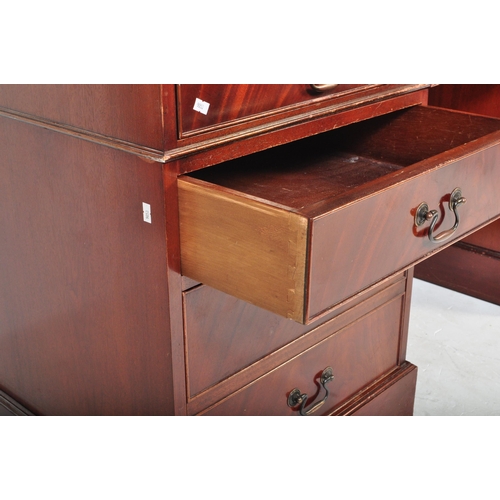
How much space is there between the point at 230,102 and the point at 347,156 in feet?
1.27

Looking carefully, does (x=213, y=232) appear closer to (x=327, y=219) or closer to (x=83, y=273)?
(x=327, y=219)

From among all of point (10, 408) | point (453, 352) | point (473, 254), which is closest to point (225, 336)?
point (10, 408)

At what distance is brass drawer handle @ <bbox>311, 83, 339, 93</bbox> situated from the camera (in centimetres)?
101

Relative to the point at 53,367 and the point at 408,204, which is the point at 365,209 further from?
the point at 53,367

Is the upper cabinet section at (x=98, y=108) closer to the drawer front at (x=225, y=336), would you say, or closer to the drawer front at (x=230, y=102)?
the drawer front at (x=230, y=102)

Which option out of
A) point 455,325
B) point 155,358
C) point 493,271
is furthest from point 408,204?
point 493,271

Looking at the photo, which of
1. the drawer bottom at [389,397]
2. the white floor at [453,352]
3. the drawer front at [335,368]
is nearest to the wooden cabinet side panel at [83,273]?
the drawer front at [335,368]

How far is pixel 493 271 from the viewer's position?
1.91 metres

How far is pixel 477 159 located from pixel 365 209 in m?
0.25

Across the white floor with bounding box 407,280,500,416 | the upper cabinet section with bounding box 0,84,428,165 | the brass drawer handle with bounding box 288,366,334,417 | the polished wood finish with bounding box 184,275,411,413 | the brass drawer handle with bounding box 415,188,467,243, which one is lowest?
the white floor with bounding box 407,280,500,416

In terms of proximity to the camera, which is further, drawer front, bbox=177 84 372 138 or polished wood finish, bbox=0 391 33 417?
polished wood finish, bbox=0 391 33 417

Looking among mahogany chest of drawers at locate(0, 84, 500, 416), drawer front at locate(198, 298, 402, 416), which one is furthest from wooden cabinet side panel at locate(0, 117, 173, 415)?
drawer front at locate(198, 298, 402, 416)

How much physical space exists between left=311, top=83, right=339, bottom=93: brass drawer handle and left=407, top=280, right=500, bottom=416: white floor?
2.41ft

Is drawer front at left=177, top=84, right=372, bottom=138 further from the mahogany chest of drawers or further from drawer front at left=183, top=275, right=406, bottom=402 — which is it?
drawer front at left=183, top=275, right=406, bottom=402
